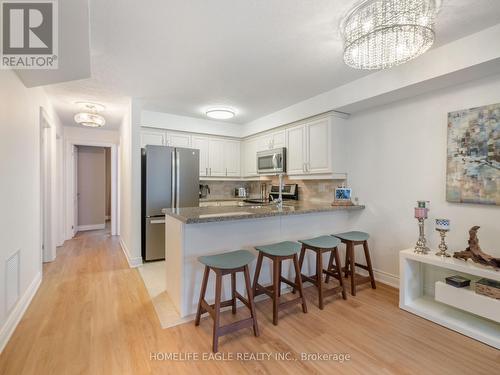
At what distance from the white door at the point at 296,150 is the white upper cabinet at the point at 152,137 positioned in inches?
85.0

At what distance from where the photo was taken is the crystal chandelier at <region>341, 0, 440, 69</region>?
1.47 metres

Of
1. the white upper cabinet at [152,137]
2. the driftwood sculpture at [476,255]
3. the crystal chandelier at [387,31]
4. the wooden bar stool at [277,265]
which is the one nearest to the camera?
the crystal chandelier at [387,31]

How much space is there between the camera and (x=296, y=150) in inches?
149

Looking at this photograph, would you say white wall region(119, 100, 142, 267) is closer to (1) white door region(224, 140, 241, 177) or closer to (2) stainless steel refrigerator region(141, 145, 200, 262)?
(2) stainless steel refrigerator region(141, 145, 200, 262)

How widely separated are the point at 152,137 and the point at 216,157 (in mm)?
1234

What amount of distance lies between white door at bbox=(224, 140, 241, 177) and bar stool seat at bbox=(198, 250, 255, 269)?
3.05m

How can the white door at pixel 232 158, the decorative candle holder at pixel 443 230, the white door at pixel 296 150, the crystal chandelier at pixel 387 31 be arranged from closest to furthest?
the crystal chandelier at pixel 387 31, the decorative candle holder at pixel 443 230, the white door at pixel 296 150, the white door at pixel 232 158

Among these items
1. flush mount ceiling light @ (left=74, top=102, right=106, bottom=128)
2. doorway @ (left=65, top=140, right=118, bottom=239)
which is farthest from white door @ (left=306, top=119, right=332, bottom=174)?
doorway @ (left=65, top=140, right=118, bottom=239)

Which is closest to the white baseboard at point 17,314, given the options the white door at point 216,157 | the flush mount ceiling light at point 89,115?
the flush mount ceiling light at point 89,115

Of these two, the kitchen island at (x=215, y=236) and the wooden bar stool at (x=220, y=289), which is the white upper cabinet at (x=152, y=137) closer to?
the kitchen island at (x=215, y=236)

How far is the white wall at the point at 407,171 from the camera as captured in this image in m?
2.29

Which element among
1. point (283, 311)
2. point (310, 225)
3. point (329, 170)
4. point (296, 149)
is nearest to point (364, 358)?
point (283, 311)

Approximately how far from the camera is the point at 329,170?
329 centimetres

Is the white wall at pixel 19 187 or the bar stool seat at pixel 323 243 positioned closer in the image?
the white wall at pixel 19 187
